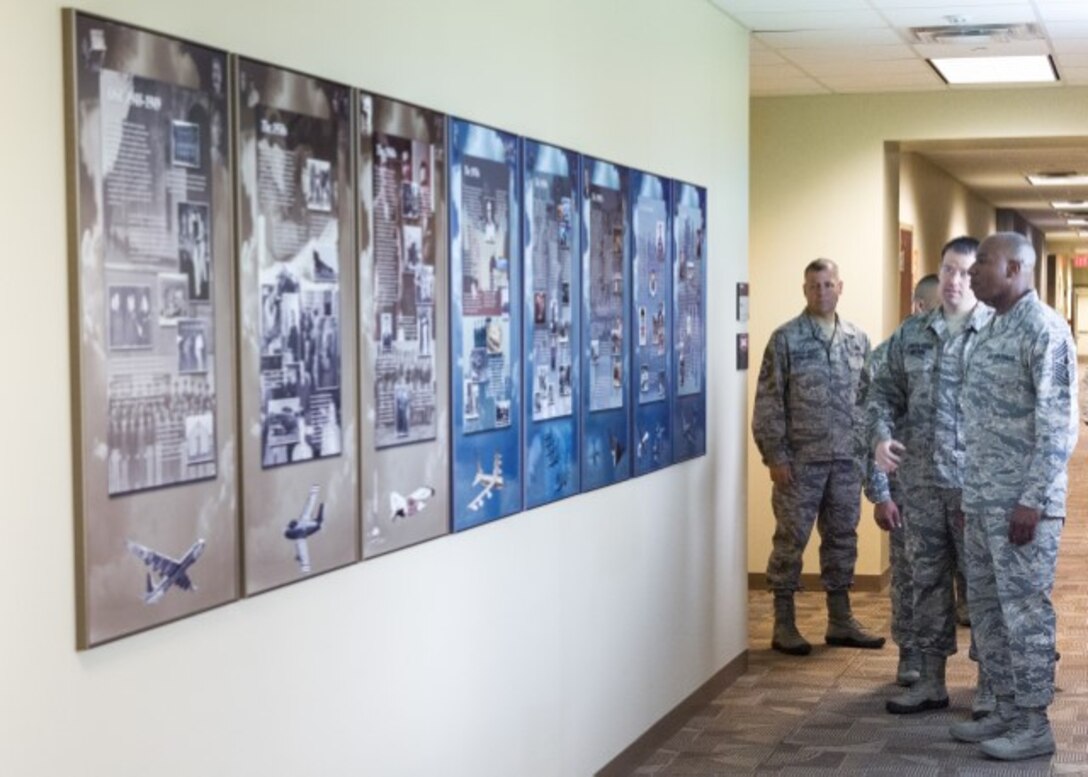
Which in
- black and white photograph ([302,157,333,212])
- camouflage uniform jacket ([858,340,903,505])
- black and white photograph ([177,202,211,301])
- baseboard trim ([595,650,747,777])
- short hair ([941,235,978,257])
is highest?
black and white photograph ([302,157,333,212])

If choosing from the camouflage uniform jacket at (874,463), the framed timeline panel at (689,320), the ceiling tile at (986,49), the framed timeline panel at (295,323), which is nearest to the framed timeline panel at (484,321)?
the framed timeline panel at (295,323)

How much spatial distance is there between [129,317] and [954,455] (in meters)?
4.13

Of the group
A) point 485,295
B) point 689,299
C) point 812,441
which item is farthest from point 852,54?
point 485,295

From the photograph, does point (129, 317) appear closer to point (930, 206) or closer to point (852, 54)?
point (852, 54)

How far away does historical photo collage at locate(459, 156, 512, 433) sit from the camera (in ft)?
14.4

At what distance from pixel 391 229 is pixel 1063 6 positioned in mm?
4122

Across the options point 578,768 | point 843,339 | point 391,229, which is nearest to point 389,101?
point 391,229

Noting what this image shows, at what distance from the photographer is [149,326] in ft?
9.80

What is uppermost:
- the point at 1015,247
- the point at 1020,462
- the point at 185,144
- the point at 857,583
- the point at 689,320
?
the point at 185,144

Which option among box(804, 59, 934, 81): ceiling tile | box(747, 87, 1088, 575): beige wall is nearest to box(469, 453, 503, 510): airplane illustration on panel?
box(804, 59, 934, 81): ceiling tile

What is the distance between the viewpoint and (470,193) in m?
4.40

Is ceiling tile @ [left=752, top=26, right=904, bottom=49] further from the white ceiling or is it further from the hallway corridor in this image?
the hallway corridor

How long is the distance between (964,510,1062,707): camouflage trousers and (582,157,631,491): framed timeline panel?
1271 millimetres

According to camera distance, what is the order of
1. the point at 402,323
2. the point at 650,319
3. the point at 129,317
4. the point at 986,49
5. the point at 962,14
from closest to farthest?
1. the point at 129,317
2. the point at 402,323
3. the point at 650,319
4. the point at 962,14
5. the point at 986,49
